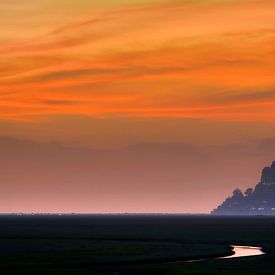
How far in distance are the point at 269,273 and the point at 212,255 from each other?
105 ft

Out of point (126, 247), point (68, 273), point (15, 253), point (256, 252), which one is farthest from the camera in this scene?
point (126, 247)

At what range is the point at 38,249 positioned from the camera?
13100cm

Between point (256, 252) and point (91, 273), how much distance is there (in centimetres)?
4672

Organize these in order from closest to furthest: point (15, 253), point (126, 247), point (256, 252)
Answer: point (15, 253) → point (256, 252) → point (126, 247)

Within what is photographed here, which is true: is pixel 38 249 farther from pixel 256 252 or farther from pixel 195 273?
pixel 195 273

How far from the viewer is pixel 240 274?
90.3 meters

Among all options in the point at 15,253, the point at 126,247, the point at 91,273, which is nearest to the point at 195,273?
the point at 91,273

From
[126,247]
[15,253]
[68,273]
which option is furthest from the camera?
[126,247]

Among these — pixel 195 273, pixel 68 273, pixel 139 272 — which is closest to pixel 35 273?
pixel 68 273

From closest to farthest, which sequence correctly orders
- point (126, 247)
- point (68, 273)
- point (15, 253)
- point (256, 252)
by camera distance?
point (68, 273) < point (15, 253) < point (256, 252) < point (126, 247)

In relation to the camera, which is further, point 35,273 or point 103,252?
point 103,252

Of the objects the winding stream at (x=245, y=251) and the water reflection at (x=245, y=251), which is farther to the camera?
the water reflection at (x=245, y=251)

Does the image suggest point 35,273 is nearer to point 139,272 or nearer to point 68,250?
point 139,272

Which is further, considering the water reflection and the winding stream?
the water reflection
